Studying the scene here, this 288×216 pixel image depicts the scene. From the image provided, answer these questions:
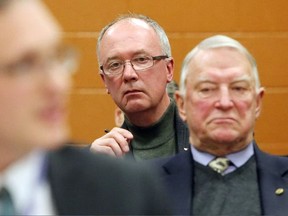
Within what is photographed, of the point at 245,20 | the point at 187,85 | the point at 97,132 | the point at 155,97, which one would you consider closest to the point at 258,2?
the point at 245,20

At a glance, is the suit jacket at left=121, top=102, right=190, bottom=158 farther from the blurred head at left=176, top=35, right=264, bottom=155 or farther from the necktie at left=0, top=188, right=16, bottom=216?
the necktie at left=0, top=188, right=16, bottom=216

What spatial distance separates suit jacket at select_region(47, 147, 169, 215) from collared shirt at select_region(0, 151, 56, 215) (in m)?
0.01

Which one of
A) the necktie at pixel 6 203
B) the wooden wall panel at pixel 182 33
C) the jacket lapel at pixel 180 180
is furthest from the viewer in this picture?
the wooden wall panel at pixel 182 33

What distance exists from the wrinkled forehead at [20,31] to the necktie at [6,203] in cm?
18

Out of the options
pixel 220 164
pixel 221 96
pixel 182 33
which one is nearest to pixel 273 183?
pixel 220 164

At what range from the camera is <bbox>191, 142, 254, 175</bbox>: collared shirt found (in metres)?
2.04

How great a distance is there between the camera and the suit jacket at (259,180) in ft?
6.54

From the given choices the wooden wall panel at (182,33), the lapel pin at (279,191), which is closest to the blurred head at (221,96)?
the lapel pin at (279,191)

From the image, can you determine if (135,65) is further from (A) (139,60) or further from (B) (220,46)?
→ (B) (220,46)

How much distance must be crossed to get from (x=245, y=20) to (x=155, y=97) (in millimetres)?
1831

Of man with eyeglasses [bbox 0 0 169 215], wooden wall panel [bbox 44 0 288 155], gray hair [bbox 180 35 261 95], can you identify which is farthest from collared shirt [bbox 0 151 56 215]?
wooden wall panel [bbox 44 0 288 155]

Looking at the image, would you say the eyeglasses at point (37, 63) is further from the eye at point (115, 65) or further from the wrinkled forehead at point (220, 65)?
the eye at point (115, 65)

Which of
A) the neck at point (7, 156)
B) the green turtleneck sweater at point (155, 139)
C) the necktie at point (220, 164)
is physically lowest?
the green turtleneck sweater at point (155, 139)

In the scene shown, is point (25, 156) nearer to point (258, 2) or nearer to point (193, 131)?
point (193, 131)
